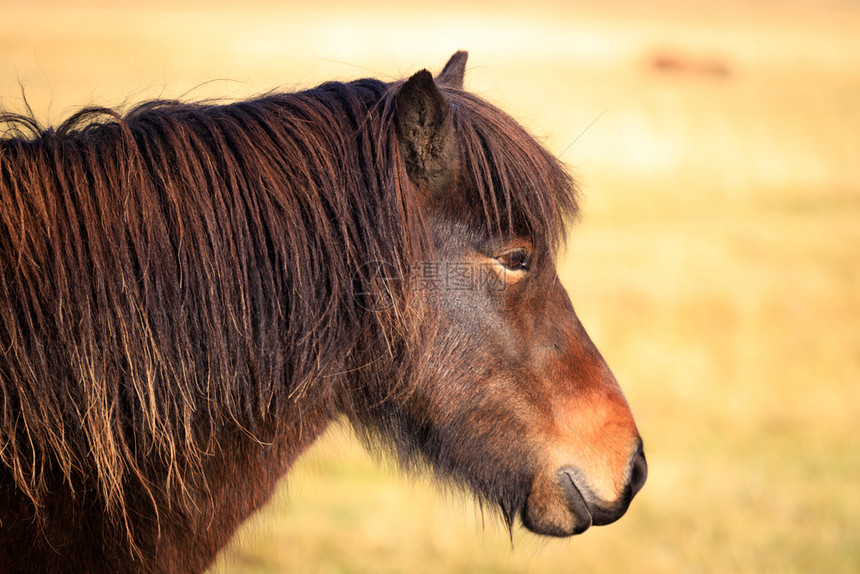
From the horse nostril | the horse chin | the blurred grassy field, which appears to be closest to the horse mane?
the blurred grassy field

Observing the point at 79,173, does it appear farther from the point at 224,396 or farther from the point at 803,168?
the point at 803,168

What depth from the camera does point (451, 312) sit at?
86.9 inches

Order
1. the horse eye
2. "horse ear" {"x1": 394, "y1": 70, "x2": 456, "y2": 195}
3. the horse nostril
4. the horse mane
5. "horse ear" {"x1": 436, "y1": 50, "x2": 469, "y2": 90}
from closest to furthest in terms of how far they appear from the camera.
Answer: the horse mane → "horse ear" {"x1": 394, "y1": 70, "x2": 456, "y2": 195} → the horse eye → the horse nostril → "horse ear" {"x1": 436, "y1": 50, "x2": 469, "y2": 90}

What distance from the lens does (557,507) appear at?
233 centimetres

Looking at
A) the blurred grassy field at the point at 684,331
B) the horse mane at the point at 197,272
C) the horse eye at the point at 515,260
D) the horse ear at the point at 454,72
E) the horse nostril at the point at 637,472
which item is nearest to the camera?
the horse mane at the point at 197,272

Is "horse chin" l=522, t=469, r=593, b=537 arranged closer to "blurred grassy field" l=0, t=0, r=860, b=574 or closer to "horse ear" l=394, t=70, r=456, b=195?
"blurred grassy field" l=0, t=0, r=860, b=574

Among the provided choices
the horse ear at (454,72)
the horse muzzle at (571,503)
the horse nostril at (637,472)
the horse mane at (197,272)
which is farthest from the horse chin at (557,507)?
the horse ear at (454,72)

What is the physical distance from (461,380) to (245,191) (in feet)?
3.00

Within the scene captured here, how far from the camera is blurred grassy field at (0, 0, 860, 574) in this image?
488cm

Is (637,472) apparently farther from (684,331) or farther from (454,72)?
(684,331)

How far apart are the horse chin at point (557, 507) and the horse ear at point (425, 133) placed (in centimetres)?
107

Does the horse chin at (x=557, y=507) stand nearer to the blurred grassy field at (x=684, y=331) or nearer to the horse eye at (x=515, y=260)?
the blurred grassy field at (x=684, y=331)

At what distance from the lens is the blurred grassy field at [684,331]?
4.88m

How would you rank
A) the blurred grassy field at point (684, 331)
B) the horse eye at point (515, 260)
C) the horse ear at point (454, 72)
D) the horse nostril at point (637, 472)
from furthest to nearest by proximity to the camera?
the blurred grassy field at point (684, 331), the horse ear at point (454, 72), the horse nostril at point (637, 472), the horse eye at point (515, 260)
